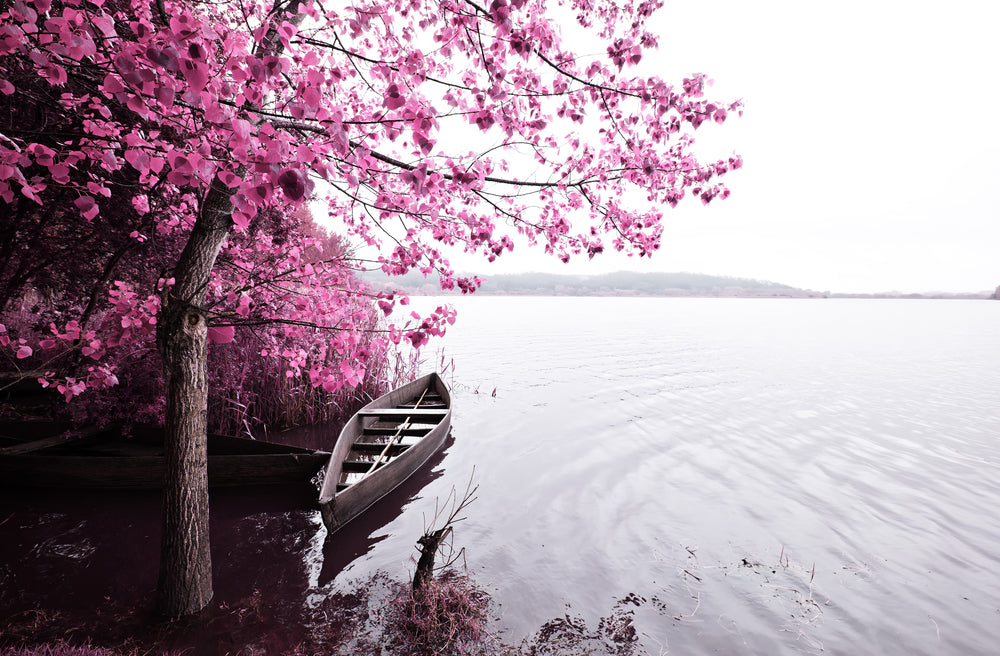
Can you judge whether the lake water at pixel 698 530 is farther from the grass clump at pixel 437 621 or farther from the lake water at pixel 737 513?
the grass clump at pixel 437 621

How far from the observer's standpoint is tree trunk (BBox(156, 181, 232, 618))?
12.2 ft

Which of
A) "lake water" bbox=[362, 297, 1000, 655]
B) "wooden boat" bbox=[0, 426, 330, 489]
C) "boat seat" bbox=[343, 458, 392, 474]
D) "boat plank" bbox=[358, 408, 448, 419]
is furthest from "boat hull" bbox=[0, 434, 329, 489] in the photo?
"boat plank" bbox=[358, 408, 448, 419]

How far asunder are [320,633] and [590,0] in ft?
24.6

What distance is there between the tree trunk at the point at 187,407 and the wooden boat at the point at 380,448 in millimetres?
1519

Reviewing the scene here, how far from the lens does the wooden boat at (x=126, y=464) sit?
6273mm

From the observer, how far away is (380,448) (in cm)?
777

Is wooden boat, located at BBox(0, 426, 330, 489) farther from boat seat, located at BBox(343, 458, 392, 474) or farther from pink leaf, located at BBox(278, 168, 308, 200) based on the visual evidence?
pink leaf, located at BBox(278, 168, 308, 200)

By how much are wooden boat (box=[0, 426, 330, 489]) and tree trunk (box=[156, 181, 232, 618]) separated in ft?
8.10

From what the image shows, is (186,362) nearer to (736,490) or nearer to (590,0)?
(590,0)

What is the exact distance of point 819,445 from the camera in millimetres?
10148

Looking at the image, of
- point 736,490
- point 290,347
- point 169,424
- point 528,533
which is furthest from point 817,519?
point 290,347

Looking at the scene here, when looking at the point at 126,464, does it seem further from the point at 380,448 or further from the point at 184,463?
the point at 184,463

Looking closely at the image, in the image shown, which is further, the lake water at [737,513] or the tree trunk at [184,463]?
the lake water at [737,513]

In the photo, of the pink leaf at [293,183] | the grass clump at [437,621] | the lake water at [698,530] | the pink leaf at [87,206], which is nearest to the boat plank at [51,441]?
the lake water at [698,530]
